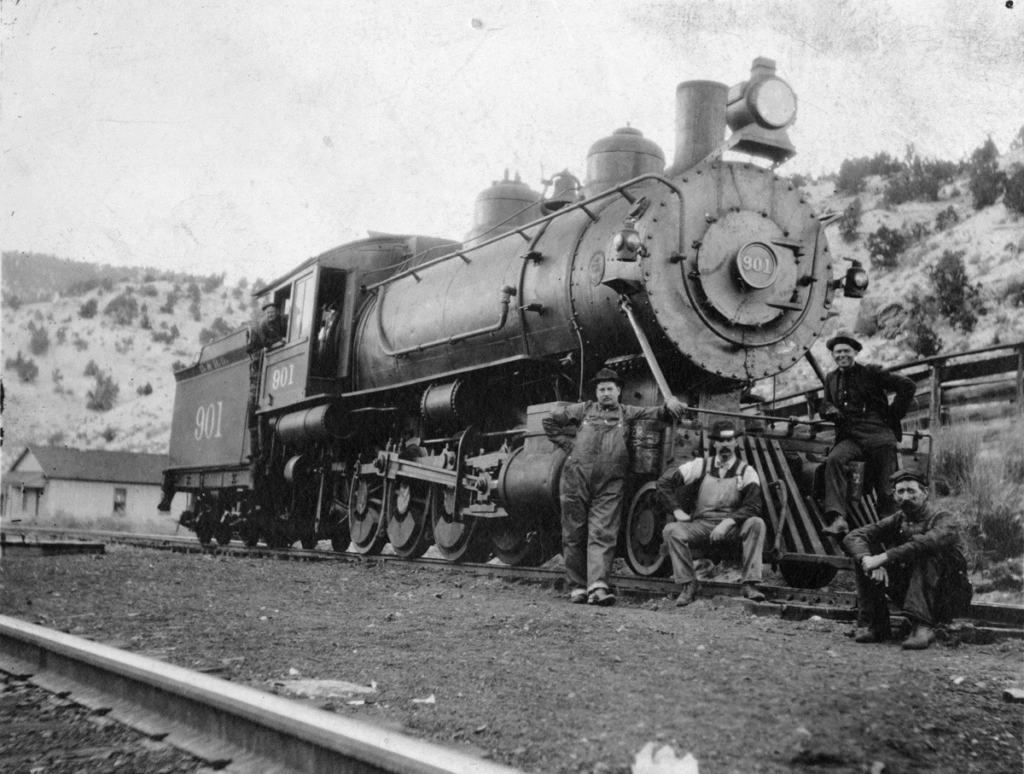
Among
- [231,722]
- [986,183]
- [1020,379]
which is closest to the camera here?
[231,722]

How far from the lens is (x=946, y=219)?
1956 centimetres

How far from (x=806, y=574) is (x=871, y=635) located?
209 centimetres

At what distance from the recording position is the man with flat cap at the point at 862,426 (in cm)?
635

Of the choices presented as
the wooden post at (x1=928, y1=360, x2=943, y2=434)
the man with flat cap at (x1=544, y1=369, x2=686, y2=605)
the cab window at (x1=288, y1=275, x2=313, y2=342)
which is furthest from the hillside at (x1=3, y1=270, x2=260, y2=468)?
the man with flat cap at (x1=544, y1=369, x2=686, y2=605)

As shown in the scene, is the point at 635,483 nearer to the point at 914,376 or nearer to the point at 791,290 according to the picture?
the point at 791,290

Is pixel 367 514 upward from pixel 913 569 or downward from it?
upward

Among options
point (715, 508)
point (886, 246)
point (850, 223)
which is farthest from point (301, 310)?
point (850, 223)

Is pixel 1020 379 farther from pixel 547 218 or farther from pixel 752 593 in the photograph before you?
pixel 752 593

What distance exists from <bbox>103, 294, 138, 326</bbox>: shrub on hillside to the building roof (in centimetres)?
1506

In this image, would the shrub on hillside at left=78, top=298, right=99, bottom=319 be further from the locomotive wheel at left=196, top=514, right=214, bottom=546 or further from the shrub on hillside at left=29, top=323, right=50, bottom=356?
the locomotive wheel at left=196, top=514, right=214, bottom=546

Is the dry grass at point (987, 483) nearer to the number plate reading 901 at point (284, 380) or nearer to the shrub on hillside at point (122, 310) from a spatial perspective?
the number plate reading 901 at point (284, 380)

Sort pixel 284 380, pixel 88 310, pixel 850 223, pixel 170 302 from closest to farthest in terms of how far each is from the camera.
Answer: pixel 284 380, pixel 850 223, pixel 88 310, pixel 170 302

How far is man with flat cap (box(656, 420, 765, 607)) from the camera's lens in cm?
607

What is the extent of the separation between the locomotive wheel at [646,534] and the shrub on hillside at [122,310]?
4566cm
